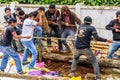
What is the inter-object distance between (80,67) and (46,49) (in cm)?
164

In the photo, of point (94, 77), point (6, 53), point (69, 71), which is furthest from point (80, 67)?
point (6, 53)

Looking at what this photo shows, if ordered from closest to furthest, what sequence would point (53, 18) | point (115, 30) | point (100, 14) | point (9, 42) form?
point (9, 42), point (115, 30), point (53, 18), point (100, 14)

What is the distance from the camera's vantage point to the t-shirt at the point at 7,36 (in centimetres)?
1105

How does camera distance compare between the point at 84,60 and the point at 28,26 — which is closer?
the point at 28,26

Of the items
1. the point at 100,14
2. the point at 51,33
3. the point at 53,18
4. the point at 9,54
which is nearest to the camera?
the point at 9,54

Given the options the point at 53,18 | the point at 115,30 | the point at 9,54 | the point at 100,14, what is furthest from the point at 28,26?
the point at 100,14

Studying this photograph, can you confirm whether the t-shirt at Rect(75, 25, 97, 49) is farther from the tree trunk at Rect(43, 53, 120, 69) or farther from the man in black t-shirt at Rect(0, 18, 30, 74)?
the man in black t-shirt at Rect(0, 18, 30, 74)

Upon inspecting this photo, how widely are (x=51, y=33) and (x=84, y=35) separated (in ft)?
10.9

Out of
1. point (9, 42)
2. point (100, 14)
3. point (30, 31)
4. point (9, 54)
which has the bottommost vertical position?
point (9, 54)

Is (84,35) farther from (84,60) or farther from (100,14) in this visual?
(100,14)

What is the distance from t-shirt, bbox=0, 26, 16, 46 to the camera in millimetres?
11055

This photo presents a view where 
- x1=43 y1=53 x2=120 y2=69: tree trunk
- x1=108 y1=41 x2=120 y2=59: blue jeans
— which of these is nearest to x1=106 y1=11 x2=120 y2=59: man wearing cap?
x1=108 y1=41 x2=120 y2=59: blue jeans

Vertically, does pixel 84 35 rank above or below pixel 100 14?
above

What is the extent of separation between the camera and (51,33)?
1395 centimetres
